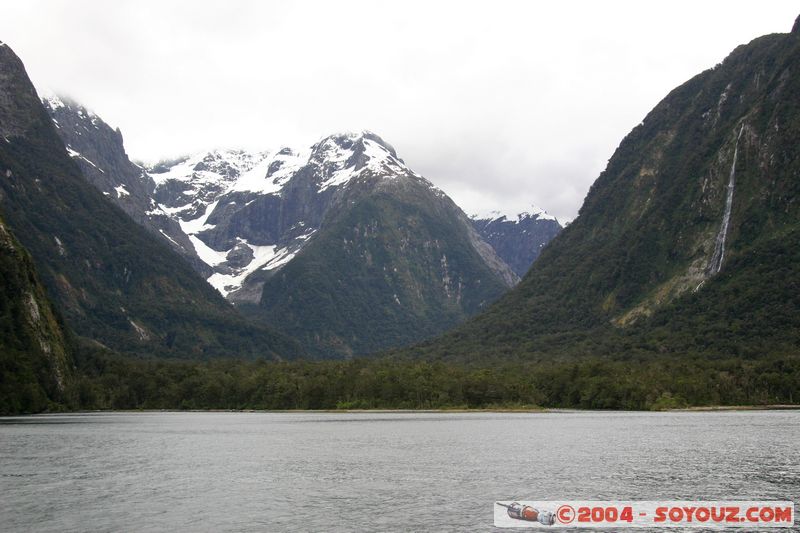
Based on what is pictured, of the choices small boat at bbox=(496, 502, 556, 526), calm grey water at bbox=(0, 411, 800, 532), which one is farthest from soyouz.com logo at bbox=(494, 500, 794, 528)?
calm grey water at bbox=(0, 411, 800, 532)

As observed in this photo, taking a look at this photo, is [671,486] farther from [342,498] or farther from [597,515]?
[342,498]

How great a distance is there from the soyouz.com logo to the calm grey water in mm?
3064

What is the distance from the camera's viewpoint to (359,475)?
105125mm

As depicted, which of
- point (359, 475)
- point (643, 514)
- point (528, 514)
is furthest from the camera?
point (359, 475)

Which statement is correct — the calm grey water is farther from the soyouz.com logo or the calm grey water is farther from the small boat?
the soyouz.com logo

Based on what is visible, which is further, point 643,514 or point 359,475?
point 359,475

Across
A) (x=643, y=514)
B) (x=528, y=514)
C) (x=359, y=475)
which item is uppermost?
(x=359, y=475)

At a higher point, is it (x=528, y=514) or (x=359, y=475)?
(x=359, y=475)

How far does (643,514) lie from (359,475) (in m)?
42.1

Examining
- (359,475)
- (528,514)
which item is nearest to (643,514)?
(528,514)

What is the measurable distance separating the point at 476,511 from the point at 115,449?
87611 mm

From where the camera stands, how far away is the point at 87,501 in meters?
83.9

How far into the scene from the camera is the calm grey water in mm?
74688

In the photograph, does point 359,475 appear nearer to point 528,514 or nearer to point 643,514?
point 528,514
